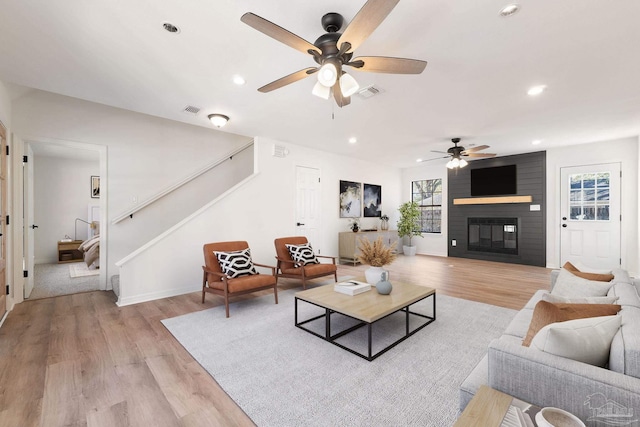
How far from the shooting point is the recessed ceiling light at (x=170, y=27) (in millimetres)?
2162

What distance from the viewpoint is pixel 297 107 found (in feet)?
12.6

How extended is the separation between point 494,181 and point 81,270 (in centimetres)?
957

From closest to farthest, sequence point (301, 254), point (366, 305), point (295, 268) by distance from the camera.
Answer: point (366, 305) → point (295, 268) → point (301, 254)

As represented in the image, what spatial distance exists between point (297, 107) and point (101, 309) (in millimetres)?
3636

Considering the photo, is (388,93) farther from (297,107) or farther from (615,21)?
(615,21)

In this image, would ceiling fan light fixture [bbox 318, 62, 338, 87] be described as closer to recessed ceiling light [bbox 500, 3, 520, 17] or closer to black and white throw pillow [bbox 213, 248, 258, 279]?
recessed ceiling light [bbox 500, 3, 520, 17]

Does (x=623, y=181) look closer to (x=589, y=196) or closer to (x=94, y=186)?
(x=589, y=196)

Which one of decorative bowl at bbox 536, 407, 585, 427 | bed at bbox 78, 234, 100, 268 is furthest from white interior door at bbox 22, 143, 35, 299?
decorative bowl at bbox 536, 407, 585, 427

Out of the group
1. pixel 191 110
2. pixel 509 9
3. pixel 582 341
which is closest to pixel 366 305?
pixel 582 341

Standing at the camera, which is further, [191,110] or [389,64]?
[191,110]

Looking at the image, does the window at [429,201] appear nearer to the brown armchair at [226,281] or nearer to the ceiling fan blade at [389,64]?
the brown armchair at [226,281]

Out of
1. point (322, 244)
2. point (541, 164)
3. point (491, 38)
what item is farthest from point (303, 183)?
point (541, 164)

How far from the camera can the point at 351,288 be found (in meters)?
2.96

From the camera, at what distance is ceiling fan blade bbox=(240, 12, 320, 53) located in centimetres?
168
